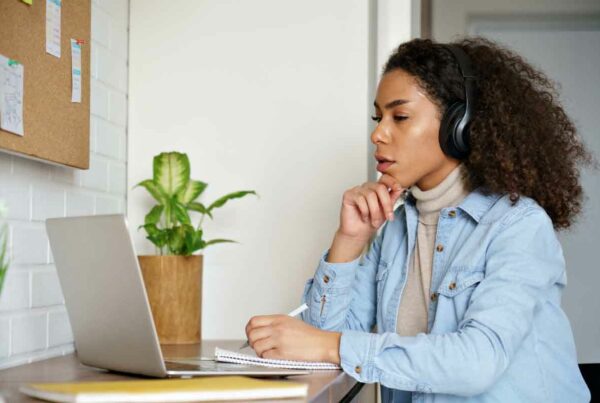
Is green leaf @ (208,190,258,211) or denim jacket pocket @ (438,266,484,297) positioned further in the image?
green leaf @ (208,190,258,211)

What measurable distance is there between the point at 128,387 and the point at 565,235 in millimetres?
1693

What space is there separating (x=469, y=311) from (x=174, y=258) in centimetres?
87

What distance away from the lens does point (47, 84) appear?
6.09 feet

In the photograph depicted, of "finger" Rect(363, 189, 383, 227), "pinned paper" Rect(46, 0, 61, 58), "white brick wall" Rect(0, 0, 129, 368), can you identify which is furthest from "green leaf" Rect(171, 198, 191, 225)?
"finger" Rect(363, 189, 383, 227)

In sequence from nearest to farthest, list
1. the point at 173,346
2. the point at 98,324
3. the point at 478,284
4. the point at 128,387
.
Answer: the point at 128,387, the point at 98,324, the point at 478,284, the point at 173,346

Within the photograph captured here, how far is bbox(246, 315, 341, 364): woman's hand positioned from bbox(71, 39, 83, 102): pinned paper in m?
0.77

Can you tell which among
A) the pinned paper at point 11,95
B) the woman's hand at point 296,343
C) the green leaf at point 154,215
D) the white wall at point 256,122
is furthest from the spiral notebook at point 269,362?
the white wall at point 256,122

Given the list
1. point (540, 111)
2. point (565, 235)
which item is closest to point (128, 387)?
point (540, 111)

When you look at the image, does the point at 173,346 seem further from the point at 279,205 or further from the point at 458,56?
the point at 458,56

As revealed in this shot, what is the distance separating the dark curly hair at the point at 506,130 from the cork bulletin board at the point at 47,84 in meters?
0.70

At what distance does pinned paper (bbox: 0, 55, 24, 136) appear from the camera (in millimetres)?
1638

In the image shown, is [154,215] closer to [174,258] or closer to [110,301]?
[174,258]

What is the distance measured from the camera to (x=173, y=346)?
2.11 m

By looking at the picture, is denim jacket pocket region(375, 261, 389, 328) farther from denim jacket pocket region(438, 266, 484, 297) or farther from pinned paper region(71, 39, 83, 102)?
pinned paper region(71, 39, 83, 102)
